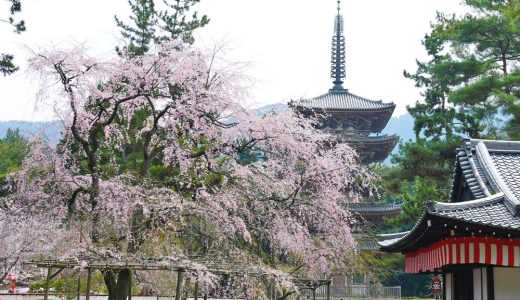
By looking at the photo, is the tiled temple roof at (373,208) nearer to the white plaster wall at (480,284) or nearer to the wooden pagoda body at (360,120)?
the wooden pagoda body at (360,120)

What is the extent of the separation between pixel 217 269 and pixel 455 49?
67.4 ft

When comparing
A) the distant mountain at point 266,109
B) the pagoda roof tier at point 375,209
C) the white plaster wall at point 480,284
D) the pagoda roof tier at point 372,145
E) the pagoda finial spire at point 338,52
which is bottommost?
the white plaster wall at point 480,284

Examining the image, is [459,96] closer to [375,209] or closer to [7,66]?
[375,209]

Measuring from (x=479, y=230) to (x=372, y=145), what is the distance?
2292 centimetres

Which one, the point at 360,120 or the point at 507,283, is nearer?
the point at 507,283

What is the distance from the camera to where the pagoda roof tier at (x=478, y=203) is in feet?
27.3

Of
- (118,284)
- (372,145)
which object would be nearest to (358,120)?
(372,145)

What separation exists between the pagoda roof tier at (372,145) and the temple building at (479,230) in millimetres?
17833

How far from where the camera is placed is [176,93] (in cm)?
1195

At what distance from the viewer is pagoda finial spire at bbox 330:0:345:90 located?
3669 centimetres

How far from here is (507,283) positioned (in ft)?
30.4

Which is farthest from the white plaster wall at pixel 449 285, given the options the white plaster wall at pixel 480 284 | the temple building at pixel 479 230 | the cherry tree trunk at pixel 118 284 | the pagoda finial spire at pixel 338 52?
the pagoda finial spire at pixel 338 52

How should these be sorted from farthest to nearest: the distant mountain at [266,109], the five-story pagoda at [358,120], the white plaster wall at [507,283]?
the five-story pagoda at [358,120], the distant mountain at [266,109], the white plaster wall at [507,283]

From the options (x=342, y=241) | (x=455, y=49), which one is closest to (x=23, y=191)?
(x=342, y=241)
